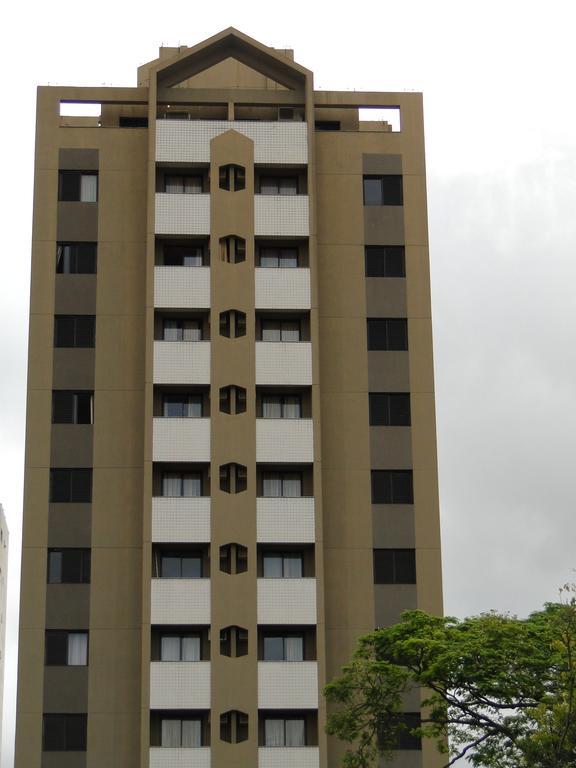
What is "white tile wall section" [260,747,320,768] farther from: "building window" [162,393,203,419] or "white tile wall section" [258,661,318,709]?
"building window" [162,393,203,419]

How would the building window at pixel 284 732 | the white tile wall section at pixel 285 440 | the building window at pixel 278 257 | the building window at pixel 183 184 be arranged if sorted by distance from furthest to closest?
the building window at pixel 183 184
the building window at pixel 278 257
the white tile wall section at pixel 285 440
the building window at pixel 284 732

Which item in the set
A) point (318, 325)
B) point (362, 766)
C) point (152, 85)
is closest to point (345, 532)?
point (318, 325)

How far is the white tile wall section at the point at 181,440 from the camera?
6794cm

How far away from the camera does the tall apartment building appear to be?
65.4 meters

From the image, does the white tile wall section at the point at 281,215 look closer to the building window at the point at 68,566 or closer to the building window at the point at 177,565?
the building window at the point at 177,565

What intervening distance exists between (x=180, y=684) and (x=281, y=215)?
22.7 meters

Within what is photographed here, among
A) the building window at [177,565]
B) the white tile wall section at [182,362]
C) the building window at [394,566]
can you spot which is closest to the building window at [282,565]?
the building window at [177,565]

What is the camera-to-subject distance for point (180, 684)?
64.9 metres

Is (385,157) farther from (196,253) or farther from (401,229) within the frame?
(196,253)

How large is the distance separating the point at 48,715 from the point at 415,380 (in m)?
22.7

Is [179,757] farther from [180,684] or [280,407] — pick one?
[280,407]

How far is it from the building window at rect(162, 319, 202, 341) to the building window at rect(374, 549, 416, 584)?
13.3m

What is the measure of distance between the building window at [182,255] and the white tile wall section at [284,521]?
40.5ft

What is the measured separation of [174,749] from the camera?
6406 centimetres
